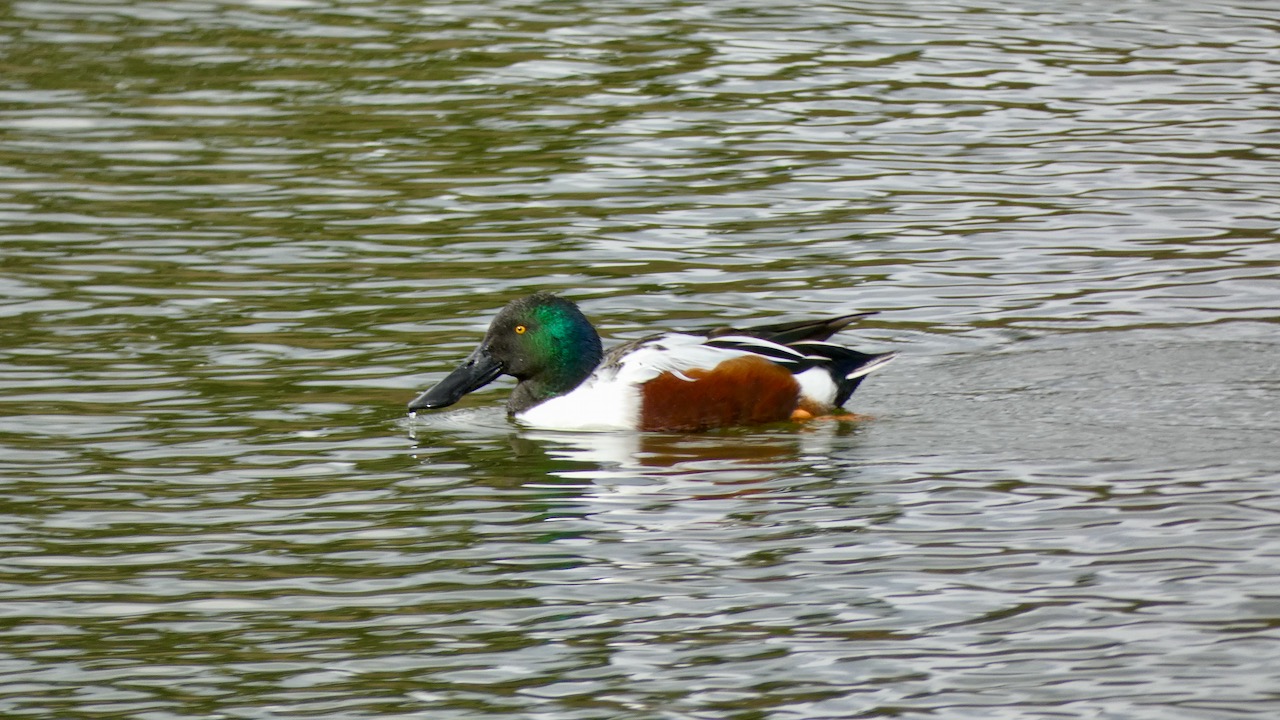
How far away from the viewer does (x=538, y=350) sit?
959 centimetres

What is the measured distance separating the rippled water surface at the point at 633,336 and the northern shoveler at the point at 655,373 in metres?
0.16

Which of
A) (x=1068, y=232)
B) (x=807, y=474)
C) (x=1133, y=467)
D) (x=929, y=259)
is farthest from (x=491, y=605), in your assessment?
(x=1068, y=232)

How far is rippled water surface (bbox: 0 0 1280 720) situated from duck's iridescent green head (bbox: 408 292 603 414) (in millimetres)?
284

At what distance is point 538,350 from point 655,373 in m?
0.66

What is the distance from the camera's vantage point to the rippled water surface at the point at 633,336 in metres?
6.34

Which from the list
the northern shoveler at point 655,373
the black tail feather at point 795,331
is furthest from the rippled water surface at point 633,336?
the black tail feather at point 795,331

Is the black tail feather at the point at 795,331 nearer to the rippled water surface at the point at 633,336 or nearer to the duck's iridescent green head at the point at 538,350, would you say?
the rippled water surface at the point at 633,336

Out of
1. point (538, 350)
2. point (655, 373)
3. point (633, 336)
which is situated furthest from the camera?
point (633, 336)

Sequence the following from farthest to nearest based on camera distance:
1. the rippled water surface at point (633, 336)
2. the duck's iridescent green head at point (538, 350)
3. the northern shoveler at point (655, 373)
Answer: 1. the duck's iridescent green head at point (538, 350)
2. the northern shoveler at point (655, 373)
3. the rippled water surface at point (633, 336)

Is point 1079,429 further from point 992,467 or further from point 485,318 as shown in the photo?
point 485,318

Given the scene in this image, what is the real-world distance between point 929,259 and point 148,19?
8.98 metres

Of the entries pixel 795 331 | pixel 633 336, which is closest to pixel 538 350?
pixel 633 336

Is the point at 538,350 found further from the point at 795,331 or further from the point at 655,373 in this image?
the point at 795,331

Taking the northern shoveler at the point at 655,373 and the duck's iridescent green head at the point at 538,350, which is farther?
the duck's iridescent green head at the point at 538,350
